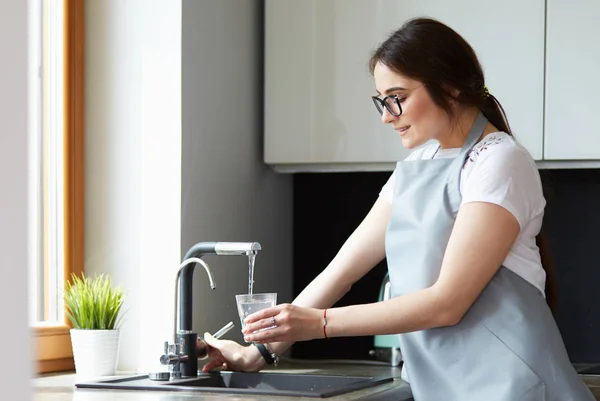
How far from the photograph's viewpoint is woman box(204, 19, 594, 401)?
1.46 meters

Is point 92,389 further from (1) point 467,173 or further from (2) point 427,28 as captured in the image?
(2) point 427,28

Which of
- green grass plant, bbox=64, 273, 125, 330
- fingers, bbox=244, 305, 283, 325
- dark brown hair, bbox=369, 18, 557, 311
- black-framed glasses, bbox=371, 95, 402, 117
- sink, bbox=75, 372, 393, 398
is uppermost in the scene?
dark brown hair, bbox=369, 18, 557, 311

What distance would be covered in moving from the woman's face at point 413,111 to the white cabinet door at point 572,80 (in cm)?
60

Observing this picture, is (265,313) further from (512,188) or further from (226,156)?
(226,156)

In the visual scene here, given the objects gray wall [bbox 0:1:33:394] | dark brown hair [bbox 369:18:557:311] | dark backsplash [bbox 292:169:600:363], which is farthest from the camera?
dark backsplash [bbox 292:169:600:363]

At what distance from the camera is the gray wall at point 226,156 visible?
2.09m

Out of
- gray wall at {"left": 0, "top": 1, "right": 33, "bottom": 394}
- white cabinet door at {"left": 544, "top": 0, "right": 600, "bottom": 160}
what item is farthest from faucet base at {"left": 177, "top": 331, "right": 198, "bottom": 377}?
gray wall at {"left": 0, "top": 1, "right": 33, "bottom": 394}

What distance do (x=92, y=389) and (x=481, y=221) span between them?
31.3 inches

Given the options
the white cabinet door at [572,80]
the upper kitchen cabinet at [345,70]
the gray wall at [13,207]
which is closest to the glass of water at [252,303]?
the upper kitchen cabinet at [345,70]

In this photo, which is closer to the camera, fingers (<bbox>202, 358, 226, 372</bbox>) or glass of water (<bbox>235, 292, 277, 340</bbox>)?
glass of water (<bbox>235, 292, 277, 340</bbox>)

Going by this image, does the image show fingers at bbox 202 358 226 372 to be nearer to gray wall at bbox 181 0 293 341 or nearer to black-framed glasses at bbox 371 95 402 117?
gray wall at bbox 181 0 293 341

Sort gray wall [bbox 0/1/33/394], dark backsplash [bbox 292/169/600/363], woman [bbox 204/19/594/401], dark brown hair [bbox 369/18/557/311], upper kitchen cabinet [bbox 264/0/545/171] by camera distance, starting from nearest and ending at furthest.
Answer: gray wall [bbox 0/1/33/394] < woman [bbox 204/19/594/401] < dark brown hair [bbox 369/18/557/311] < upper kitchen cabinet [bbox 264/0/545/171] < dark backsplash [bbox 292/169/600/363]

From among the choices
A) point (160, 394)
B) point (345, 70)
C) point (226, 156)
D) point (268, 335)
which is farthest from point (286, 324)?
point (345, 70)

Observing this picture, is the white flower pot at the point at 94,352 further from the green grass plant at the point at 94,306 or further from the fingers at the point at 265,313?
the fingers at the point at 265,313
